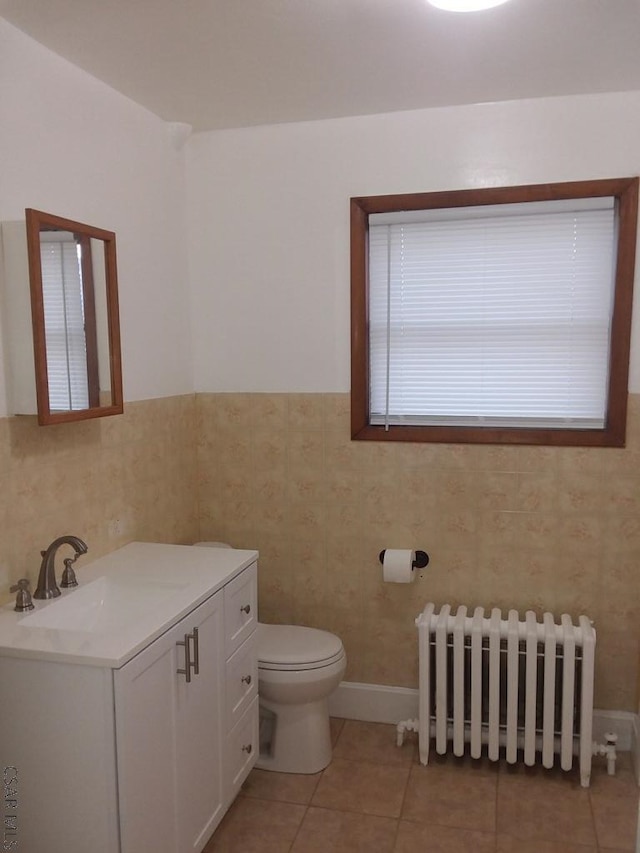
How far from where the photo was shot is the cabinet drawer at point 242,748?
231 cm

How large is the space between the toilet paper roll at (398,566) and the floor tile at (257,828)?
0.90 meters

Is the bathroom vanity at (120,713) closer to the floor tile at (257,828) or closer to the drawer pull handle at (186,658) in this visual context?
the drawer pull handle at (186,658)

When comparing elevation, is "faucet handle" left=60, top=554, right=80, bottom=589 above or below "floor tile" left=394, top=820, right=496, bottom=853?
above

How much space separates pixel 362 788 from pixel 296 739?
0.30 m

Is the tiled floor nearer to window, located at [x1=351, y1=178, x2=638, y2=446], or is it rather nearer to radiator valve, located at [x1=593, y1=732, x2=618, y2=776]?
radiator valve, located at [x1=593, y1=732, x2=618, y2=776]

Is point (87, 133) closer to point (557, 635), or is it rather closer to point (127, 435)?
point (127, 435)

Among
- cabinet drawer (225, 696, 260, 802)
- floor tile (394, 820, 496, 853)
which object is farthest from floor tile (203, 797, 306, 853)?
floor tile (394, 820, 496, 853)

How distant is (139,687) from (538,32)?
216cm

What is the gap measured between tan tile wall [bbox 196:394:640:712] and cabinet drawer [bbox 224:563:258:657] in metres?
0.64

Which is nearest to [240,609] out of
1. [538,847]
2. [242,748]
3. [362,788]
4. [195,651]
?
[195,651]

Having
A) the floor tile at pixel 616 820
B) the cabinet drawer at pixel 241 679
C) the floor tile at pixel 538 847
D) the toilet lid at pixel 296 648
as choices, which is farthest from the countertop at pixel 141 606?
the floor tile at pixel 616 820

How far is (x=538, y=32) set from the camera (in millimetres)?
2070

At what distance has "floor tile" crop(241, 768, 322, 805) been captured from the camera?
254cm

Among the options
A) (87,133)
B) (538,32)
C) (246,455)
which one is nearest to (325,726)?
(246,455)
